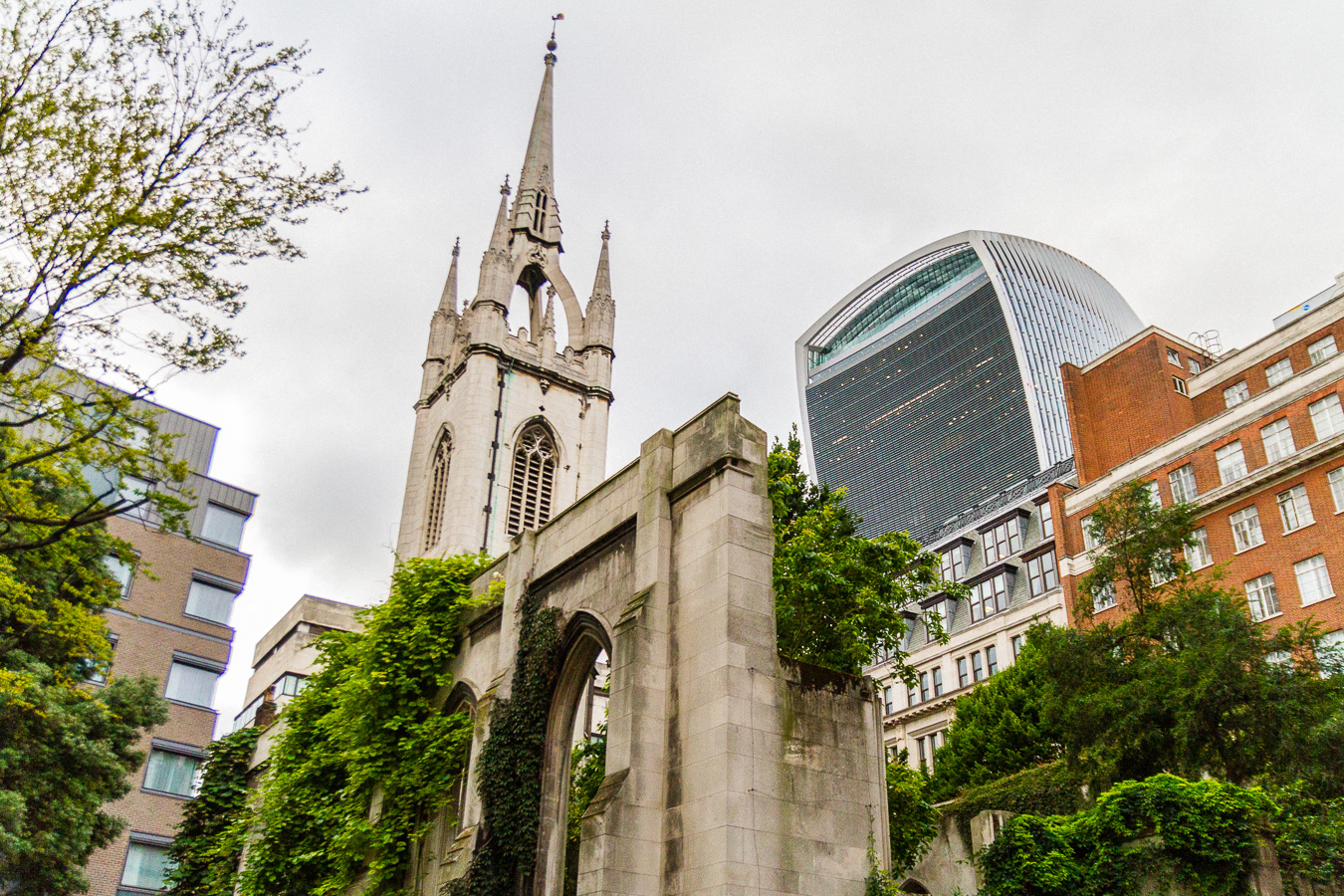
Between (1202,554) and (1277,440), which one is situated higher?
(1277,440)

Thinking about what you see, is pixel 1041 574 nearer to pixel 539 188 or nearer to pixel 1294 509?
pixel 1294 509

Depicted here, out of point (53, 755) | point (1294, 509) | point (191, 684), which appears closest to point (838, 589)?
point (53, 755)

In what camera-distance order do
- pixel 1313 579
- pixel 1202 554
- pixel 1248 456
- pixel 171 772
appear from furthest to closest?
pixel 171 772 → pixel 1202 554 → pixel 1248 456 → pixel 1313 579

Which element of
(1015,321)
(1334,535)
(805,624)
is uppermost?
(1015,321)

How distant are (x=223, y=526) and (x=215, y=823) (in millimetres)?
22321

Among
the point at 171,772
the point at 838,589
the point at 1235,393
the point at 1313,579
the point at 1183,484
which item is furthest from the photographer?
the point at 1235,393

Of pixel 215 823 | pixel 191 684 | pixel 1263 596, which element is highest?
pixel 1263 596

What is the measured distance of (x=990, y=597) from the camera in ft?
203

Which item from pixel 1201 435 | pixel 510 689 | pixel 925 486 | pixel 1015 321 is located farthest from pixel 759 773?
pixel 925 486

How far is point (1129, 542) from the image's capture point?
31.3 m

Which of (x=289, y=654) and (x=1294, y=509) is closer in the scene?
(x=1294, y=509)

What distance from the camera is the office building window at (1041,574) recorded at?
190ft

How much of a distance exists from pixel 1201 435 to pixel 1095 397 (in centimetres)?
1361

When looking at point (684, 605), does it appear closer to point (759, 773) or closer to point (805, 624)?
point (759, 773)
